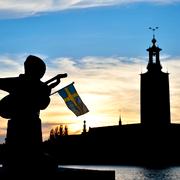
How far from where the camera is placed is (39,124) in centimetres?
980

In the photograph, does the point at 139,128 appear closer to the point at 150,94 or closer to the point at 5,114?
the point at 150,94

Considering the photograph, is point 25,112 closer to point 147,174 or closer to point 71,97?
point 71,97

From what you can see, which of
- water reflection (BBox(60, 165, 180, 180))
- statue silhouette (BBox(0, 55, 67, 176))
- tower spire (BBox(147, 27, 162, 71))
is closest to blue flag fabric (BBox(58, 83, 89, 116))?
statue silhouette (BBox(0, 55, 67, 176))

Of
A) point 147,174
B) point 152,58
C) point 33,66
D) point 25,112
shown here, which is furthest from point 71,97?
point 152,58

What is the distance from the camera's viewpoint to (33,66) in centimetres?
988

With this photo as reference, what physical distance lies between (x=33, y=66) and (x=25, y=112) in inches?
34.0

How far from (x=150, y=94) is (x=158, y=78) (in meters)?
4.04

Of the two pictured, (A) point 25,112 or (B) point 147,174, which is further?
(B) point 147,174

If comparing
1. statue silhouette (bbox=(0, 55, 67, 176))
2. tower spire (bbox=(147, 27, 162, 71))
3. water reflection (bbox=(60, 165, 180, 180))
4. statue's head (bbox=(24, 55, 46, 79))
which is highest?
tower spire (bbox=(147, 27, 162, 71))

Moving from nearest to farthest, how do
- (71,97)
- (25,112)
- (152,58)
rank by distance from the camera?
(25,112)
(71,97)
(152,58)

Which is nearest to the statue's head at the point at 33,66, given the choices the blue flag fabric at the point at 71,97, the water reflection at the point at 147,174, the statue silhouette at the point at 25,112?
the statue silhouette at the point at 25,112

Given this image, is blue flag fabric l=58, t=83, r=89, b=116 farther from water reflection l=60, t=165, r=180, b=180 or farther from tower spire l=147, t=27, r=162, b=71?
tower spire l=147, t=27, r=162, b=71

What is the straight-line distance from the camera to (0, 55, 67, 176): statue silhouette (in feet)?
31.3

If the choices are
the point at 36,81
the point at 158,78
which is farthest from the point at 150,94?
the point at 36,81
